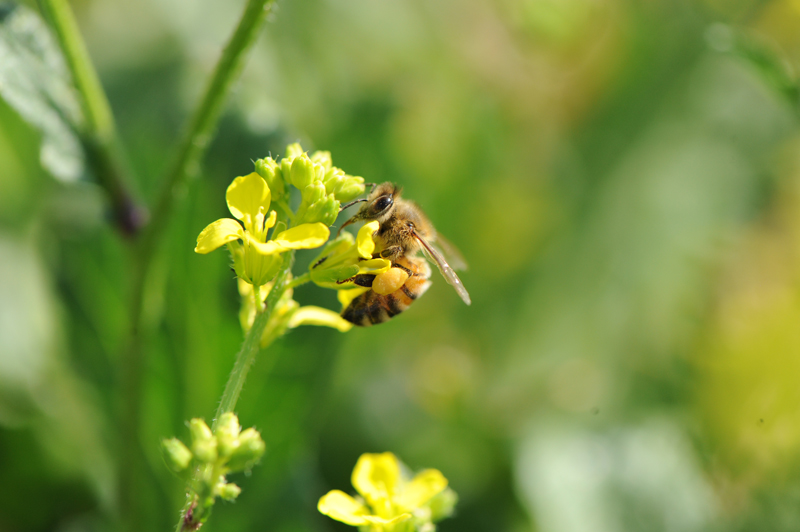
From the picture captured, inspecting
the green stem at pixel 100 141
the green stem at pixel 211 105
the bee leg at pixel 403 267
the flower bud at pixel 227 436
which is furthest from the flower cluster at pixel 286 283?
the green stem at pixel 100 141

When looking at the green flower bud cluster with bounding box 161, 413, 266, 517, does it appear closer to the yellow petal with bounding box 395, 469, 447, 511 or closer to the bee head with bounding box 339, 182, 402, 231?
the yellow petal with bounding box 395, 469, 447, 511

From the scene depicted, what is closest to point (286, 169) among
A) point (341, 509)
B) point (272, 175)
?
point (272, 175)

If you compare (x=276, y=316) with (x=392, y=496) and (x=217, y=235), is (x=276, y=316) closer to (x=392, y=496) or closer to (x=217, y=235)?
(x=217, y=235)

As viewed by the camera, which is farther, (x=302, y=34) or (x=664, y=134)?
(x=664, y=134)

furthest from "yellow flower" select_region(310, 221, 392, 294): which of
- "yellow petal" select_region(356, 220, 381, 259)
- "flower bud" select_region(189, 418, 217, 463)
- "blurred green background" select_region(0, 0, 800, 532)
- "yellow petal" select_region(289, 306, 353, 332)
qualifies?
"blurred green background" select_region(0, 0, 800, 532)

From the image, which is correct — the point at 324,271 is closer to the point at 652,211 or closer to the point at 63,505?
the point at 63,505

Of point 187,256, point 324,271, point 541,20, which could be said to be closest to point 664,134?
point 541,20
